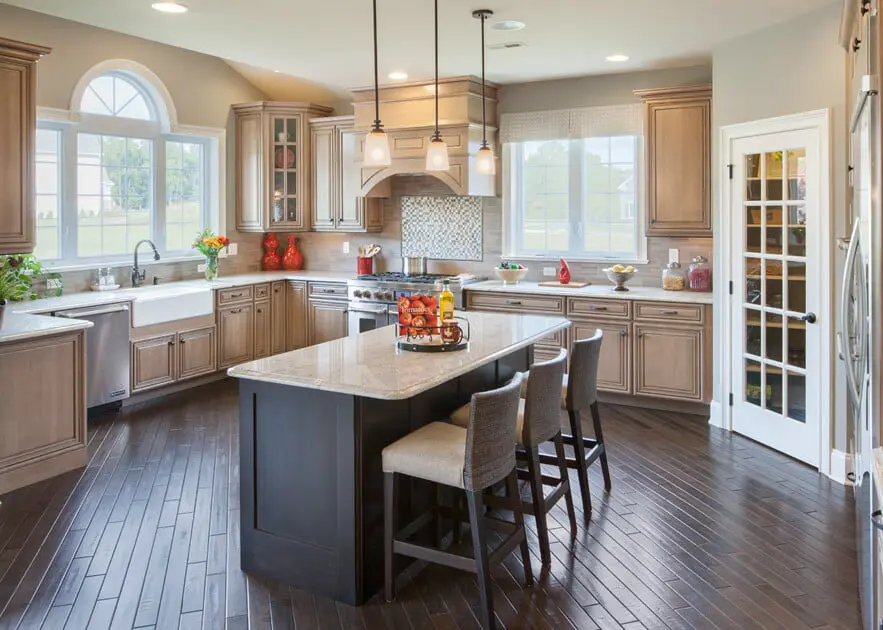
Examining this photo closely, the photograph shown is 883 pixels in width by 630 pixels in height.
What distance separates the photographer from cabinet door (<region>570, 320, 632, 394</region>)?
6008 mm

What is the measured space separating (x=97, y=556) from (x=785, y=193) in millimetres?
4300

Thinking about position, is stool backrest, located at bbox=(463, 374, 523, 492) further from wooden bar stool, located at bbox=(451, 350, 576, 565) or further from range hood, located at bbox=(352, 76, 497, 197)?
range hood, located at bbox=(352, 76, 497, 197)

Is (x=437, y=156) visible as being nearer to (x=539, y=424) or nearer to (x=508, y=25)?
(x=508, y=25)

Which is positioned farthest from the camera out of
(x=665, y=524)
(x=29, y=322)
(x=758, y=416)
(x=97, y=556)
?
(x=758, y=416)

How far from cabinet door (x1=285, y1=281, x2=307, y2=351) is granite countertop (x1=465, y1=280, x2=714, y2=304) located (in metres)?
1.79

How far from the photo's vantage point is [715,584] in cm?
317

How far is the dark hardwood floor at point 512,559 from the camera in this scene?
292cm

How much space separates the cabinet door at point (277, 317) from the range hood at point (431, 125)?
1330 millimetres

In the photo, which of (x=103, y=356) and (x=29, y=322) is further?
(x=103, y=356)

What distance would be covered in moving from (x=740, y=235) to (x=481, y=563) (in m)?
3.37

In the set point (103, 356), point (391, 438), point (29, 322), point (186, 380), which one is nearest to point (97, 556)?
point (391, 438)

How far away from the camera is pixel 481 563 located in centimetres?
284

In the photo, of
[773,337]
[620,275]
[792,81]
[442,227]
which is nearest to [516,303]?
[620,275]

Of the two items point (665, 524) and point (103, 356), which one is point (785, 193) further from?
point (103, 356)
